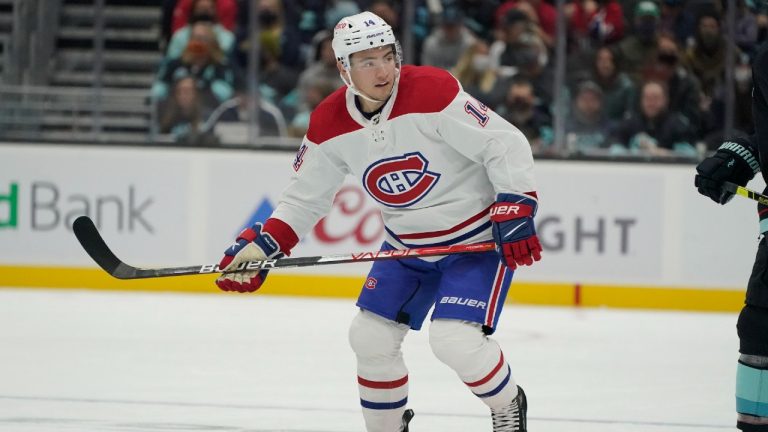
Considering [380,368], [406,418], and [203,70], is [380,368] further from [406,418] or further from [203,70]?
[203,70]

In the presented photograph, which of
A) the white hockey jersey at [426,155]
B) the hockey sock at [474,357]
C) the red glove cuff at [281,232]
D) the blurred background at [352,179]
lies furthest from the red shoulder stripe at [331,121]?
the blurred background at [352,179]

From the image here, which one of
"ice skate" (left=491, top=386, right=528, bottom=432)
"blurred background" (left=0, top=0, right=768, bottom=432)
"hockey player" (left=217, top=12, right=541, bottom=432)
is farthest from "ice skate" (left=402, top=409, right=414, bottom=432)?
"blurred background" (left=0, top=0, right=768, bottom=432)

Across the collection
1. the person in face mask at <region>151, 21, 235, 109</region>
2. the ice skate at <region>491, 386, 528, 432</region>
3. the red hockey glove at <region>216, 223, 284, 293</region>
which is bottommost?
the person in face mask at <region>151, 21, 235, 109</region>

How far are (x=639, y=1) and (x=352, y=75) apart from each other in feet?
14.2

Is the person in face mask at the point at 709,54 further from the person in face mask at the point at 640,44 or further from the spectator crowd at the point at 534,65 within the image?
the person in face mask at the point at 640,44

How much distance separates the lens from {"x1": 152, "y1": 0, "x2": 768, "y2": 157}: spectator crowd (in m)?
7.08

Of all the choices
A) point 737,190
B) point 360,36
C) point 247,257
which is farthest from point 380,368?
point 737,190

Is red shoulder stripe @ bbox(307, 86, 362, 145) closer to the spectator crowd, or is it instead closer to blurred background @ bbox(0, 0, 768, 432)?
blurred background @ bbox(0, 0, 768, 432)

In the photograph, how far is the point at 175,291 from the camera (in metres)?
7.24

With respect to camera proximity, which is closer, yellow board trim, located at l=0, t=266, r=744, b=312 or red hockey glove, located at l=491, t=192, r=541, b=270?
red hockey glove, located at l=491, t=192, r=541, b=270

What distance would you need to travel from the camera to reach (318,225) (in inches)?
275

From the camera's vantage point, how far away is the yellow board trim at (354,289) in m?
6.91

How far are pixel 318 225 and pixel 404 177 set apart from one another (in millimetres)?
3699

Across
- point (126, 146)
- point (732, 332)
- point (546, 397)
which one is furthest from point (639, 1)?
point (546, 397)
